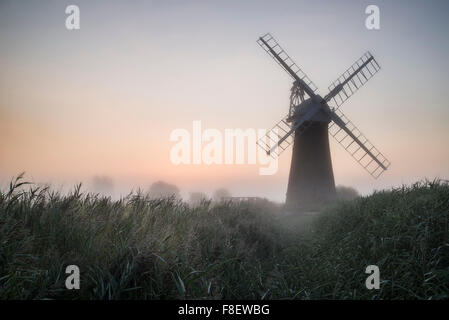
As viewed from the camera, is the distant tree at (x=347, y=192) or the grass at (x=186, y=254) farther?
the distant tree at (x=347, y=192)

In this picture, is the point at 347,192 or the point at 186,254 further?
the point at 347,192

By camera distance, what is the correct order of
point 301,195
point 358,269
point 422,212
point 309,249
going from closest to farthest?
point 358,269
point 422,212
point 309,249
point 301,195

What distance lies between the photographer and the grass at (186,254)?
3332 millimetres

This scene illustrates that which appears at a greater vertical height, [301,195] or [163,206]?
[301,195]

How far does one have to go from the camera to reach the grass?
131 inches

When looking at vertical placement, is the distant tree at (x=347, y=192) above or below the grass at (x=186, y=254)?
above

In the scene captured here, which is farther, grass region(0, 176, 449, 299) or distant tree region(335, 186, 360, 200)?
distant tree region(335, 186, 360, 200)

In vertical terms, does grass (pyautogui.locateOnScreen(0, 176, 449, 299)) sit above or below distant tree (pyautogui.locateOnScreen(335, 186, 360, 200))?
below

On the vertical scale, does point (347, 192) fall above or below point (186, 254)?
above

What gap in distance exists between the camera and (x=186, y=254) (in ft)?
13.7

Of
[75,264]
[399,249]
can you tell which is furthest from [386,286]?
[75,264]
